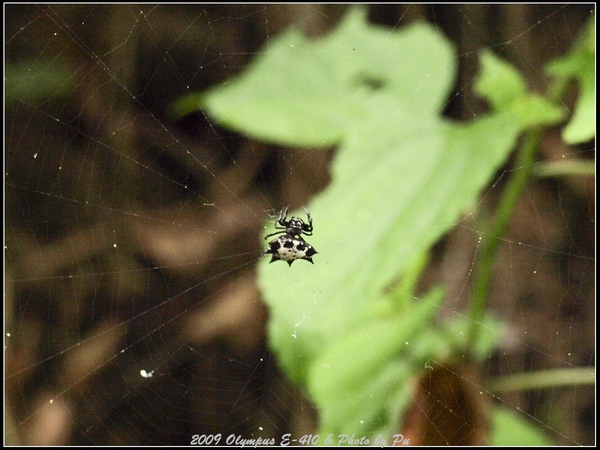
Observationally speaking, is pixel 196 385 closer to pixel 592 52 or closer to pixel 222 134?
pixel 222 134

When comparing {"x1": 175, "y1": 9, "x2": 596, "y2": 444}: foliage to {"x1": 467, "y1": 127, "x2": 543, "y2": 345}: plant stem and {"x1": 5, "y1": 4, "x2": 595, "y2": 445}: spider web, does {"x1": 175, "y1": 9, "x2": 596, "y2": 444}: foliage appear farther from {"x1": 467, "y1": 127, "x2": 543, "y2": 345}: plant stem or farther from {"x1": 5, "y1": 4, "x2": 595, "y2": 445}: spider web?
{"x1": 5, "y1": 4, "x2": 595, "y2": 445}: spider web

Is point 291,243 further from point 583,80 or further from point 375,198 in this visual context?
point 583,80

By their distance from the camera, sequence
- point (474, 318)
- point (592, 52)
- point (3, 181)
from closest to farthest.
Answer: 1. point (592, 52)
2. point (474, 318)
3. point (3, 181)

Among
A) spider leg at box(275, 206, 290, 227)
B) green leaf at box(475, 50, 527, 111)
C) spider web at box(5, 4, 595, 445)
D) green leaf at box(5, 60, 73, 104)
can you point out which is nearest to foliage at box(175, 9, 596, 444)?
green leaf at box(475, 50, 527, 111)

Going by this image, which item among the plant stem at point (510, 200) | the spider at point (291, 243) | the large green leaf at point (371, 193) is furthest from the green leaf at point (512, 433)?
the spider at point (291, 243)

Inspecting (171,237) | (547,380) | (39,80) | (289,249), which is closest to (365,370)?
(289,249)

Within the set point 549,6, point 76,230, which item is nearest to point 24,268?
point 76,230

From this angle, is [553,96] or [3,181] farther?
[3,181]
